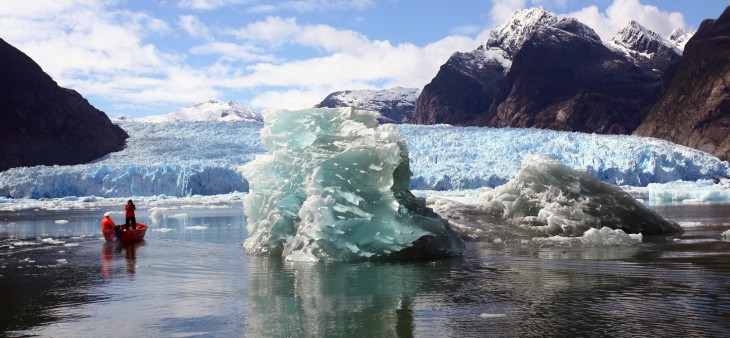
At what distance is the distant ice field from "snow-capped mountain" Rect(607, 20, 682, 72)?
76.0 metres

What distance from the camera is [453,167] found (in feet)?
140

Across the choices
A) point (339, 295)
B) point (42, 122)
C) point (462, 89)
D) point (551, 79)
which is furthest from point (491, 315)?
point (462, 89)

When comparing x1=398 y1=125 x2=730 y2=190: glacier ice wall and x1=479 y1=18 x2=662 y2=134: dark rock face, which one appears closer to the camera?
x1=398 y1=125 x2=730 y2=190: glacier ice wall

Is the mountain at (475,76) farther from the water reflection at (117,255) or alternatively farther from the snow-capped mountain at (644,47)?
the water reflection at (117,255)

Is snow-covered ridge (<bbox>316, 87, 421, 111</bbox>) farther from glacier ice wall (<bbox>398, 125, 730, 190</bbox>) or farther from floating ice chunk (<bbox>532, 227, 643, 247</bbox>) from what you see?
floating ice chunk (<bbox>532, 227, 643, 247</bbox>)

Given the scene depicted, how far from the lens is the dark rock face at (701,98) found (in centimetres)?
7375

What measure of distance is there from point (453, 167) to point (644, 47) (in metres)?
90.6

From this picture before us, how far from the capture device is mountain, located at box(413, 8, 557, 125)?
12556 centimetres

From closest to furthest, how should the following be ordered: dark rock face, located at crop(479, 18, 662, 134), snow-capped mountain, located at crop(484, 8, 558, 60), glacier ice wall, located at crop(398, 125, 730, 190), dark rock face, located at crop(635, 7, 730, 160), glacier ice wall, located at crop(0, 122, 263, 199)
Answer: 1. glacier ice wall, located at crop(398, 125, 730, 190)
2. glacier ice wall, located at crop(0, 122, 263, 199)
3. dark rock face, located at crop(635, 7, 730, 160)
4. dark rock face, located at crop(479, 18, 662, 134)
5. snow-capped mountain, located at crop(484, 8, 558, 60)

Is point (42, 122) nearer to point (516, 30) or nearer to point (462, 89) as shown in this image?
point (462, 89)

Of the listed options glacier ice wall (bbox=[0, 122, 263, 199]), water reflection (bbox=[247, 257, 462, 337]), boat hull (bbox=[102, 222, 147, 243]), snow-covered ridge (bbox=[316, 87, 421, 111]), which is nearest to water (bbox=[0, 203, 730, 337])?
water reflection (bbox=[247, 257, 462, 337])

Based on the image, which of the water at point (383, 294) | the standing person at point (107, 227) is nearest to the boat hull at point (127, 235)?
the standing person at point (107, 227)

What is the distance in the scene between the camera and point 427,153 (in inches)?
1813

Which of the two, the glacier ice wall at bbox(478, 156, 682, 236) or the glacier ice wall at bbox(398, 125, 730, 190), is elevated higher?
the glacier ice wall at bbox(398, 125, 730, 190)
